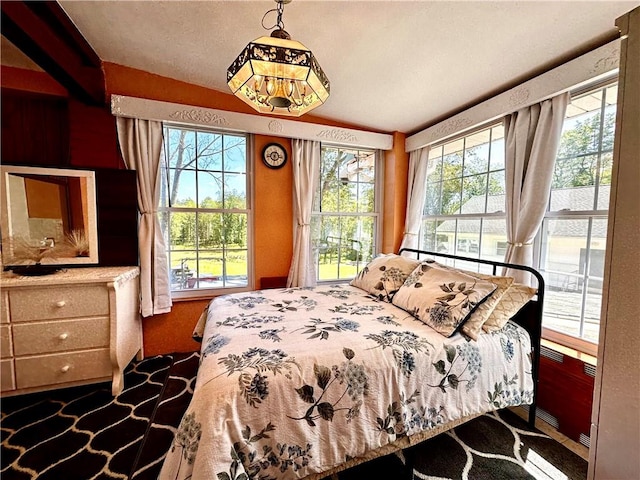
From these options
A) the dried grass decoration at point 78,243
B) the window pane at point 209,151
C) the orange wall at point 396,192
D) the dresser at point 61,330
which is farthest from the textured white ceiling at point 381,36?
the dresser at point 61,330

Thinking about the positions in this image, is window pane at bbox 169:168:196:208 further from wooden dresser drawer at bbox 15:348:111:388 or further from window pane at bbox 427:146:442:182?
window pane at bbox 427:146:442:182

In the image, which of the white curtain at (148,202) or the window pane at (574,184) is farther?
the white curtain at (148,202)

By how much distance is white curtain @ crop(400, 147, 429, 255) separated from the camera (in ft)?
9.72

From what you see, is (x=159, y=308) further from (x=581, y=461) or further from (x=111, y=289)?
(x=581, y=461)

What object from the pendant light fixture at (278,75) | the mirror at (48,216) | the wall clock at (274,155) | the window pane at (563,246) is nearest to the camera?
the pendant light fixture at (278,75)

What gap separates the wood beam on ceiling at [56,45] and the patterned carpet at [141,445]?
218 cm

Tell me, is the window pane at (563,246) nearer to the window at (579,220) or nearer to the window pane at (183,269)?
the window at (579,220)

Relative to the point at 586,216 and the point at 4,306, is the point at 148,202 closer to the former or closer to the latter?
the point at 4,306

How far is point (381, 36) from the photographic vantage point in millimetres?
1737

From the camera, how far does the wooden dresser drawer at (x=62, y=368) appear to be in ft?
5.74

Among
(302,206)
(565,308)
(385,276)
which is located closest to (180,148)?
(302,206)

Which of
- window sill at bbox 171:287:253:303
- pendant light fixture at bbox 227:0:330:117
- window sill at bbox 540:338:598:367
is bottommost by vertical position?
window sill at bbox 540:338:598:367

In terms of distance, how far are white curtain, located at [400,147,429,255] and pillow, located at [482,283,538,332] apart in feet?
4.67

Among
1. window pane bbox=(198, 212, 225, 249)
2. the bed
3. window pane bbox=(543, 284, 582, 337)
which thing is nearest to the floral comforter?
the bed
